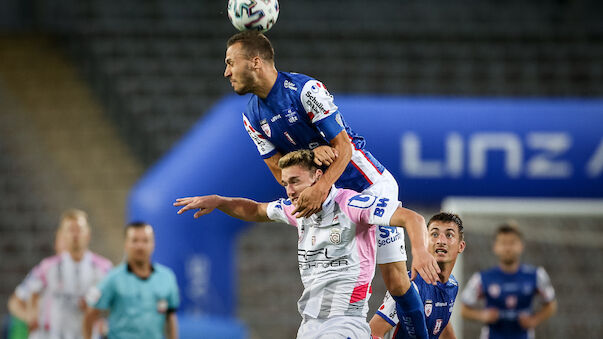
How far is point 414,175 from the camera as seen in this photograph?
7.14m

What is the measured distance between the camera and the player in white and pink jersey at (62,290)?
7.07 metres

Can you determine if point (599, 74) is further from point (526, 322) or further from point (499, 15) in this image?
point (526, 322)

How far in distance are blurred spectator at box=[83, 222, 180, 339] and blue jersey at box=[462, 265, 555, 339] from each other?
8.86 feet

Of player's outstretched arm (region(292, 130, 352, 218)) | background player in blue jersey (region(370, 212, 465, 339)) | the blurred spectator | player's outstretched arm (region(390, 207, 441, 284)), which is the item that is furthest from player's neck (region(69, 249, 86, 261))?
player's outstretched arm (region(390, 207, 441, 284))

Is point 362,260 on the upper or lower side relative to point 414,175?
lower

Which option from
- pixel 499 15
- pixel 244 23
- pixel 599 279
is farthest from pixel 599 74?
pixel 244 23

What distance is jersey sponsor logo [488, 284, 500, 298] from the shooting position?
297 inches

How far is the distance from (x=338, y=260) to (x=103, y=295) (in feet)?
9.16

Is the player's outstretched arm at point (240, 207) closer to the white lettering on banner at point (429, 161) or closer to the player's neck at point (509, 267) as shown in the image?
the white lettering on banner at point (429, 161)

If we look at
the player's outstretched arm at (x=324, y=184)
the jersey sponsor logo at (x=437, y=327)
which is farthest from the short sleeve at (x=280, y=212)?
the jersey sponsor logo at (x=437, y=327)

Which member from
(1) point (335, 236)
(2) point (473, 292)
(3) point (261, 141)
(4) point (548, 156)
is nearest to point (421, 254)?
(1) point (335, 236)

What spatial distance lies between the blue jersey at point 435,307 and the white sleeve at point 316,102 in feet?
2.89

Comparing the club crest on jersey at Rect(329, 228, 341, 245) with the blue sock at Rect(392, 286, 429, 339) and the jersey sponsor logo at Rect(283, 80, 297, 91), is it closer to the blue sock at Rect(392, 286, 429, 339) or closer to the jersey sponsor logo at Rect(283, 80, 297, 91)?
the blue sock at Rect(392, 286, 429, 339)

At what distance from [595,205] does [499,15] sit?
23.3 ft
